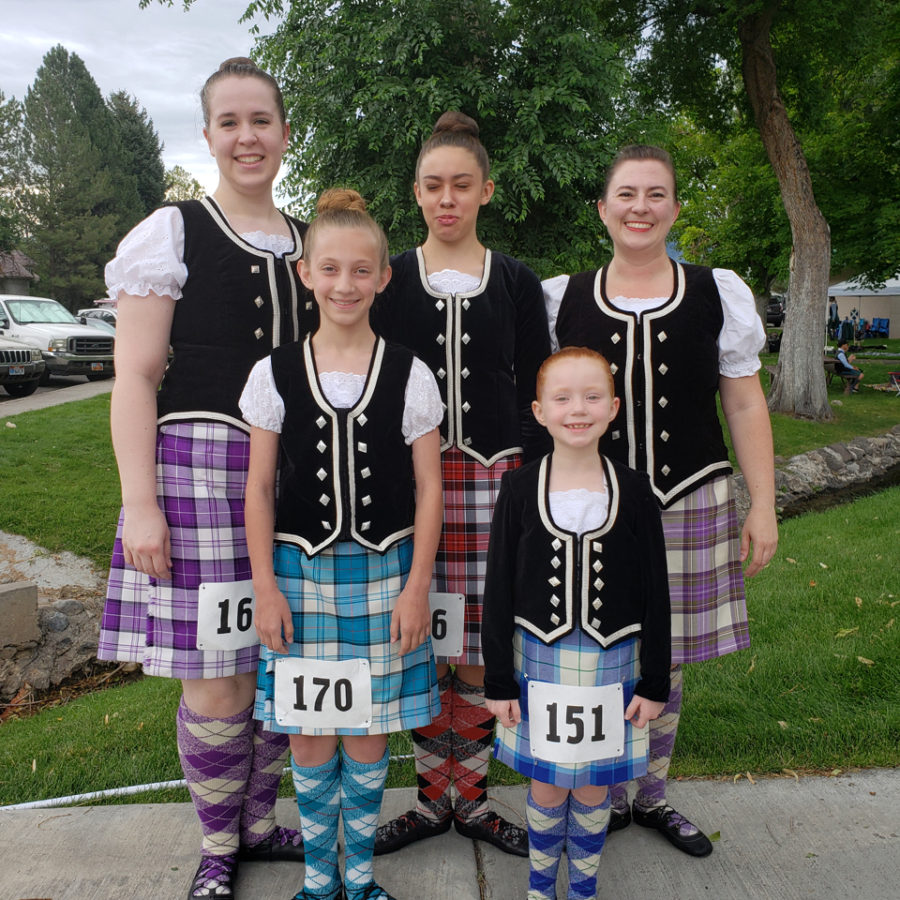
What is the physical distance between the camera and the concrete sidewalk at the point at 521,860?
2.28m

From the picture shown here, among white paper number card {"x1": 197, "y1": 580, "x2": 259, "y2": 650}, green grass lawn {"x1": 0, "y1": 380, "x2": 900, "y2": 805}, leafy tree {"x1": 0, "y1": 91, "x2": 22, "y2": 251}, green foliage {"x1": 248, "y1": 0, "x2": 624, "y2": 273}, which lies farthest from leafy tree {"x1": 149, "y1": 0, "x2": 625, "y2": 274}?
leafy tree {"x1": 0, "y1": 91, "x2": 22, "y2": 251}

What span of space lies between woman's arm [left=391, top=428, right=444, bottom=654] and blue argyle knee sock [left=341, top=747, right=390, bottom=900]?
13.5 inches

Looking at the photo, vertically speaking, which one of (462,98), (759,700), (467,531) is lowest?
(759,700)

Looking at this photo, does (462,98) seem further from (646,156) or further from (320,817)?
(320,817)

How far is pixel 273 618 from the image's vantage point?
1986mm

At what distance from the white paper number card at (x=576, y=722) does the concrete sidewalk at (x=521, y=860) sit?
1.99 feet

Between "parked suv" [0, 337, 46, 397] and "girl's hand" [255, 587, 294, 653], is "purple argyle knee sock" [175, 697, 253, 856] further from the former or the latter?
"parked suv" [0, 337, 46, 397]

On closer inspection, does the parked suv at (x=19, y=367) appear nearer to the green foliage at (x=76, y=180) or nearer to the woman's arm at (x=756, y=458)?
the woman's arm at (x=756, y=458)

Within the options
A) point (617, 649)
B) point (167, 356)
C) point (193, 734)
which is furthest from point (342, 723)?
point (167, 356)

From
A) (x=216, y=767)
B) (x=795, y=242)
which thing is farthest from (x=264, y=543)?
(x=795, y=242)

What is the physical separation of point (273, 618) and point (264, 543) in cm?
18

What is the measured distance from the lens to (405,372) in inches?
80.9

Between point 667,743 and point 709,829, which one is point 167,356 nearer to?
point 667,743

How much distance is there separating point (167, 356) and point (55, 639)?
319cm
